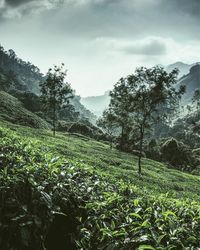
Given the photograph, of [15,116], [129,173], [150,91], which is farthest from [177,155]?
[129,173]

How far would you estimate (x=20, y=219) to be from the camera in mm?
6727

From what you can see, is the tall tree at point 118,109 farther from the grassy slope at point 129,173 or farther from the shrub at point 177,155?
the grassy slope at point 129,173

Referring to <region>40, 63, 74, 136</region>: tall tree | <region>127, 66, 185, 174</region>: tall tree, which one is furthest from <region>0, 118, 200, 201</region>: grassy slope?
<region>40, 63, 74, 136</region>: tall tree

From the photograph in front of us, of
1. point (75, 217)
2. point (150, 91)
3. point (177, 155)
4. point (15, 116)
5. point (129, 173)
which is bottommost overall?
point (129, 173)

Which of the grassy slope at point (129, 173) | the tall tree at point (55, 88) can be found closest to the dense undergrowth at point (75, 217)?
the grassy slope at point (129, 173)

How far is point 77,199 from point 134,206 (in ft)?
4.88

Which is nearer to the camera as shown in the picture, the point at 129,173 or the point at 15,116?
the point at 129,173

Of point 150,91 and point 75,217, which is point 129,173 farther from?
point 75,217

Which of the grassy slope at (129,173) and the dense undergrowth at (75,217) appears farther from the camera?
the grassy slope at (129,173)

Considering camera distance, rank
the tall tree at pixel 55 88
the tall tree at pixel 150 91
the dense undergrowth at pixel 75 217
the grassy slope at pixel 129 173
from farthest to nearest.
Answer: the tall tree at pixel 55 88 < the tall tree at pixel 150 91 < the grassy slope at pixel 129 173 < the dense undergrowth at pixel 75 217

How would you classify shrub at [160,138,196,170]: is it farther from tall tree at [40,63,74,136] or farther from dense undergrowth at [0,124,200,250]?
dense undergrowth at [0,124,200,250]

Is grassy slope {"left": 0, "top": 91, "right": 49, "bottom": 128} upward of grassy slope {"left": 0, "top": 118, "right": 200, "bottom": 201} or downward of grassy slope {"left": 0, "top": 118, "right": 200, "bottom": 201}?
upward

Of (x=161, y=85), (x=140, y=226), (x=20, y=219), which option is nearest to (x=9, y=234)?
(x=20, y=219)

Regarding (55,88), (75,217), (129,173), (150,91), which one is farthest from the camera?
(55,88)
